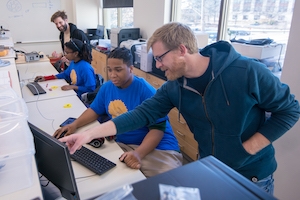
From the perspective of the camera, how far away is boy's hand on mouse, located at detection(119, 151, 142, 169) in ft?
3.70

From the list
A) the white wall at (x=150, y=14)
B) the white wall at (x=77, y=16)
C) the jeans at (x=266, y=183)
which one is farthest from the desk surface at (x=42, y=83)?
the white wall at (x=77, y=16)

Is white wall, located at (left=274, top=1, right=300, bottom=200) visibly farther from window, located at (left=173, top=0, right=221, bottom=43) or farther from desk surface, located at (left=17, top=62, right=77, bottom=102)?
desk surface, located at (left=17, top=62, right=77, bottom=102)

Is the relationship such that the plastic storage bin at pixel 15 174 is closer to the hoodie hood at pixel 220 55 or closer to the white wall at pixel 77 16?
the hoodie hood at pixel 220 55

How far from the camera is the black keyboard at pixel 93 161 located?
1101 millimetres

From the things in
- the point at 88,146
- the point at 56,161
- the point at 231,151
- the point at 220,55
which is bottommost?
the point at 88,146

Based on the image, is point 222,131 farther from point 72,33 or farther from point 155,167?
point 72,33

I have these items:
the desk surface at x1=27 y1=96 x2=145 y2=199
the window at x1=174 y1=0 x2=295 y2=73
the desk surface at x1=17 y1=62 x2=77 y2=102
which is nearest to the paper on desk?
the desk surface at x1=27 y1=96 x2=145 y2=199

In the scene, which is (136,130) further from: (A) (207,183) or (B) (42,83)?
(B) (42,83)

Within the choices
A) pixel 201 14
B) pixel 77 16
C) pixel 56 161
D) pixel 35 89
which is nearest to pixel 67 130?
pixel 56 161

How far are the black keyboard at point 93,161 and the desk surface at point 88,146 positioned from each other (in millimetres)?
18

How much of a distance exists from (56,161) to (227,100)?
0.71 metres

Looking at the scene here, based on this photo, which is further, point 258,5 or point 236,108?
point 258,5

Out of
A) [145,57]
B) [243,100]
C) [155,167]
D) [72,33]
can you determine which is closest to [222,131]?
[243,100]

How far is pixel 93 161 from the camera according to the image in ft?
3.79
